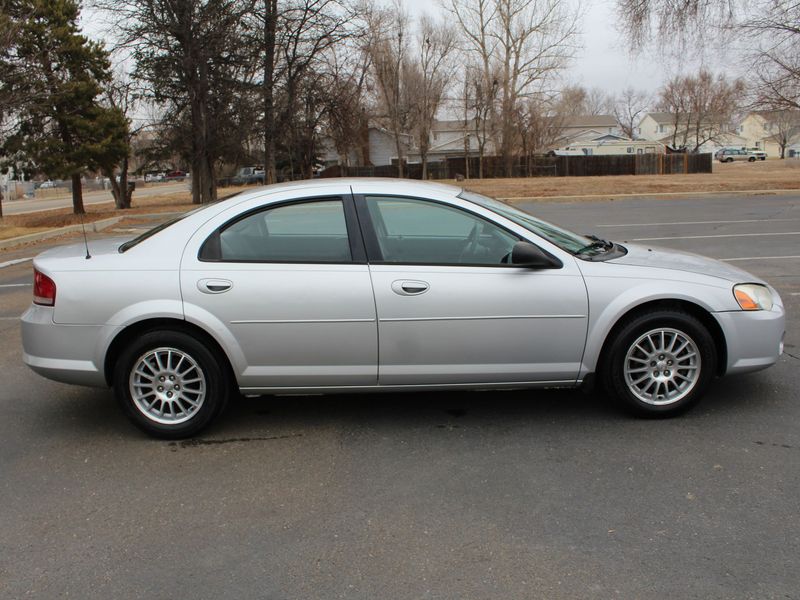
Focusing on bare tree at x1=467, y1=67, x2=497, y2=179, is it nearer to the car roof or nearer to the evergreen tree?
the evergreen tree

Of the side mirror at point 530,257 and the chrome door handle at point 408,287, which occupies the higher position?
the side mirror at point 530,257

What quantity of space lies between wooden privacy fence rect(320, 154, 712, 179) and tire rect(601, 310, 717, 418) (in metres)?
48.8

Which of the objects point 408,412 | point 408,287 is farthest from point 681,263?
point 408,412

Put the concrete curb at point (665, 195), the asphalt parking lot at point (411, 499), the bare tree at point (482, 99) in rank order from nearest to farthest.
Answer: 1. the asphalt parking lot at point (411, 499)
2. the concrete curb at point (665, 195)
3. the bare tree at point (482, 99)

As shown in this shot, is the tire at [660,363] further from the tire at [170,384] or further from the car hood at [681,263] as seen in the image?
the tire at [170,384]

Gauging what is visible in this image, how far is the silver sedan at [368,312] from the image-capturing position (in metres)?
4.13

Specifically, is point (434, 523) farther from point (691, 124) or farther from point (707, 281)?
point (691, 124)

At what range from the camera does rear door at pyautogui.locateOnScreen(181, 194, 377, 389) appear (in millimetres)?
4121

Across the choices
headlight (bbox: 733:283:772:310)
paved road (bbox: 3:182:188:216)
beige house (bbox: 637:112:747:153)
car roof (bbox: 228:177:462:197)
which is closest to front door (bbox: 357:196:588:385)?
car roof (bbox: 228:177:462:197)

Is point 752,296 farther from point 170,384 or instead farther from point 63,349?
point 63,349

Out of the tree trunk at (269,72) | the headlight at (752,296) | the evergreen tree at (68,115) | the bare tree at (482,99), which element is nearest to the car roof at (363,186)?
the headlight at (752,296)

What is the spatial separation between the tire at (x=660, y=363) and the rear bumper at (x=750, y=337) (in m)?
0.13

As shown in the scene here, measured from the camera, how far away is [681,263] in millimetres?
4570

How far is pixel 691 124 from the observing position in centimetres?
9106
